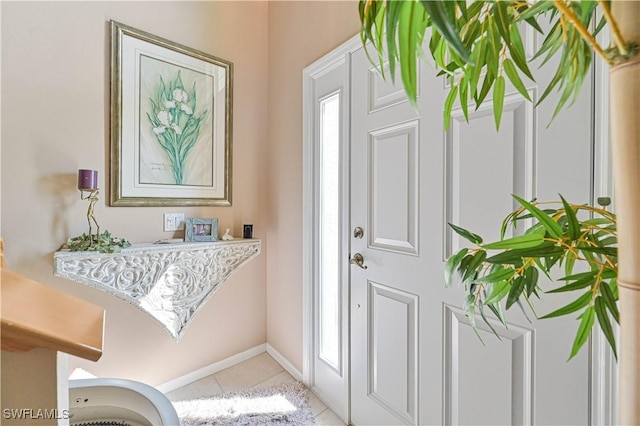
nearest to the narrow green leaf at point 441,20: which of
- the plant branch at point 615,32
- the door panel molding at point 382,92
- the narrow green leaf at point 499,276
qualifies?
the plant branch at point 615,32

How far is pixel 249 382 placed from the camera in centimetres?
197

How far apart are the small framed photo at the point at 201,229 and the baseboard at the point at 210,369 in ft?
3.10

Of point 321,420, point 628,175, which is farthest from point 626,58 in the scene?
point 321,420

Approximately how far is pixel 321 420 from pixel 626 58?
1.94 meters

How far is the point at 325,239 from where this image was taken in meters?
1.82

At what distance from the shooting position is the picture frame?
5.53ft

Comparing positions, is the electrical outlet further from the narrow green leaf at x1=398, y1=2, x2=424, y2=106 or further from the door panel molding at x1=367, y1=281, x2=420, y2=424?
the narrow green leaf at x1=398, y1=2, x2=424, y2=106

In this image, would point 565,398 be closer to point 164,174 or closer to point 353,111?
point 353,111

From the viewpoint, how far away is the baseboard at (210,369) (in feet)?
6.19

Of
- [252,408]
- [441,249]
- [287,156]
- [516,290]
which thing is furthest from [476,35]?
[252,408]

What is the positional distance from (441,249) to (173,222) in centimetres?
164

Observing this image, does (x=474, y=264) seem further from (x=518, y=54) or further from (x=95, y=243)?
(x=95, y=243)

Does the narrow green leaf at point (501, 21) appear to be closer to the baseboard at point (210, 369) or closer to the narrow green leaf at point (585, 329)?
the narrow green leaf at point (585, 329)

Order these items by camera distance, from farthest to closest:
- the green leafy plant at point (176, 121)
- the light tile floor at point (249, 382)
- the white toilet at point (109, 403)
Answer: the green leafy plant at point (176, 121)
the light tile floor at point (249, 382)
the white toilet at point (109, 403)
